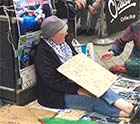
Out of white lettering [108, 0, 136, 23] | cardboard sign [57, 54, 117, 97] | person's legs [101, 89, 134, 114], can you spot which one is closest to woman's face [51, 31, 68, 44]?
cardboard sign [57, 54, 117, 97]

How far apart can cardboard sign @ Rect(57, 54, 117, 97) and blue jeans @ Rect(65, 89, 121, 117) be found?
75 millimetres

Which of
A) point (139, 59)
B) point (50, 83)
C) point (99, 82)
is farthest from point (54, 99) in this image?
point (139, 59)

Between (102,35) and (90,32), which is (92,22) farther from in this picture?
(102,35)

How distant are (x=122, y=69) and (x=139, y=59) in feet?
0.80

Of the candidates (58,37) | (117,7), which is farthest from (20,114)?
(117,7)

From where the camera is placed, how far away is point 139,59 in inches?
150

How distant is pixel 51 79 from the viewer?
305 cm

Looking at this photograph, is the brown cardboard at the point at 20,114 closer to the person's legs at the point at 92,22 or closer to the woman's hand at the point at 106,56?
the woman's hand at the point at 106,56

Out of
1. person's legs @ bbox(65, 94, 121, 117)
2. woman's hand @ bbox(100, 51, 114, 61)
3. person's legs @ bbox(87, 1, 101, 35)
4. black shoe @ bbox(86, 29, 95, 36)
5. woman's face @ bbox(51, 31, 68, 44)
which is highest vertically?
woman's face @ bbox(51, 31, 68, 44)

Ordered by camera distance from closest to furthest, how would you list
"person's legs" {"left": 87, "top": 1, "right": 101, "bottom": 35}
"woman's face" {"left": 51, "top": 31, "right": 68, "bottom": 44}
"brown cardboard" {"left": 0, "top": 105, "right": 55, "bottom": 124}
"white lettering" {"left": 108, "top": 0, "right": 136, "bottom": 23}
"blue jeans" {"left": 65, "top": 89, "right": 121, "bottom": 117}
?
"brown cardboard" {"left": 0, "top": 105, "right": 55, "bottom": 124} < "blue jeans" {"left": 65, "top": 89, "right": 121, "bottom": 117} < "woman's face" {"left": 51, "top": 31, "right": 68, "bottom": 44} < "white lettering" {"left": 108, "top": 0, "right": 136, "bottom": 23} < "person's legs" {"left": 87, "top": 1, "right": 101, "bottom": 35}

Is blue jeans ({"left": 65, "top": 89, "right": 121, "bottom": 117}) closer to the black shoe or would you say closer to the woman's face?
the woman's face

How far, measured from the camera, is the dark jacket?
305 cm

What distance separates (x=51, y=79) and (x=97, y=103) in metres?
0.40

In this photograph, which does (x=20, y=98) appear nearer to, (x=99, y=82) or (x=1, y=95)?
(x=1, y=95)
